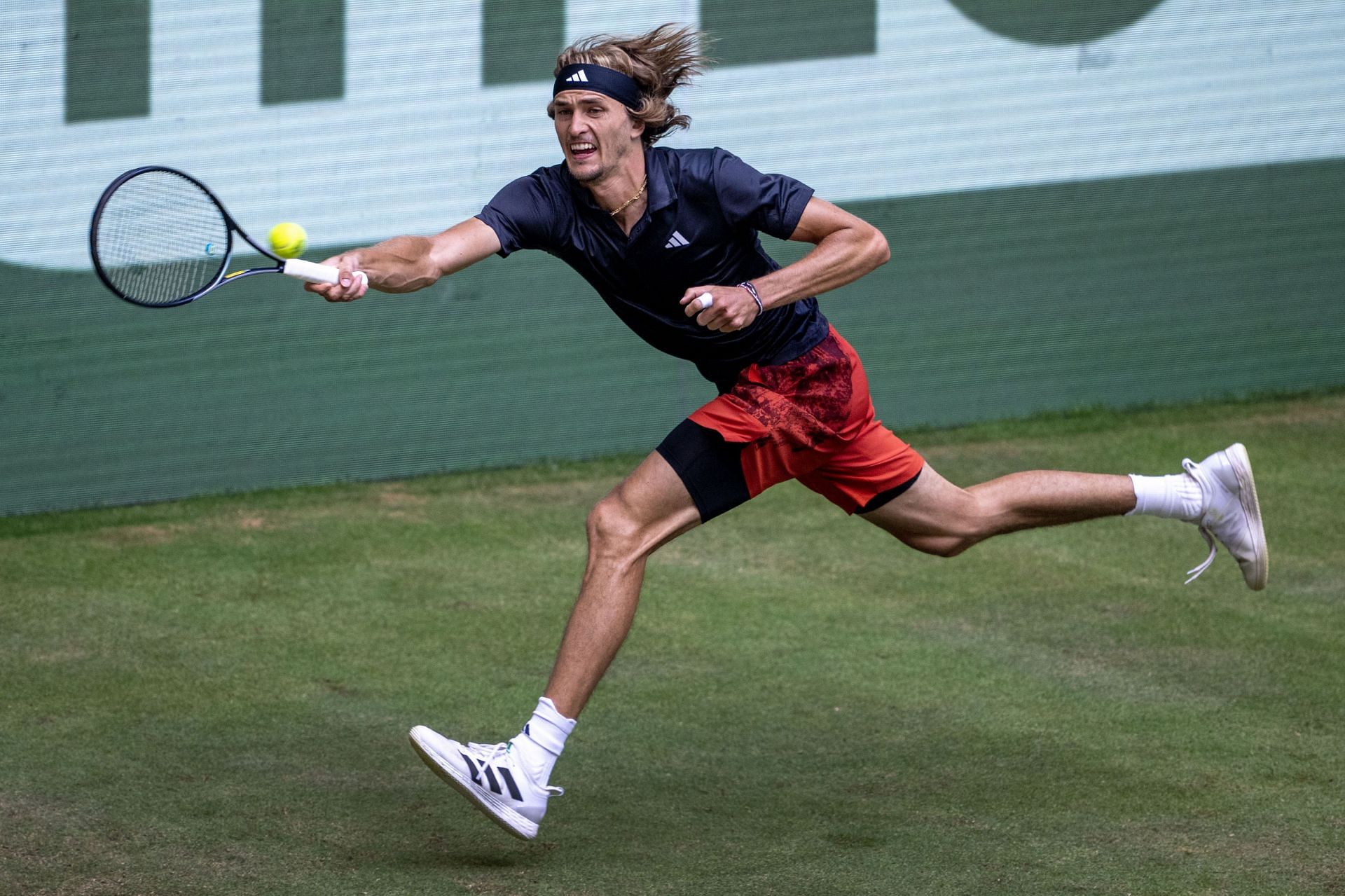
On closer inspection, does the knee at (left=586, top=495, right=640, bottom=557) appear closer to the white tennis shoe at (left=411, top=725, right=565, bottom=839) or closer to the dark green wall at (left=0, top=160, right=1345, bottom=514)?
the white tennis shoe at (left=411, top=725, right=565, bottom=839)

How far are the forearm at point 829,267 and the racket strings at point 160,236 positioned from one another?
1.42 meters

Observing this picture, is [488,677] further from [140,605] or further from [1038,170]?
[1038,170]

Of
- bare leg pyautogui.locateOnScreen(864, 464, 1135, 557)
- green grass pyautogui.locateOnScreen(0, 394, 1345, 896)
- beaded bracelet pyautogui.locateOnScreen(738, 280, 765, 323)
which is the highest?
beaded bracelet pyautogui.locateOnScreen(738, 280, 765, 323)

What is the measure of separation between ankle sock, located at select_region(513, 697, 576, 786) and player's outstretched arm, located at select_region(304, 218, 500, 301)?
1.11m

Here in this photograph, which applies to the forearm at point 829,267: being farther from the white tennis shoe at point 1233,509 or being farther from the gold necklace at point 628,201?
the white tennis shoe at point 1233,509

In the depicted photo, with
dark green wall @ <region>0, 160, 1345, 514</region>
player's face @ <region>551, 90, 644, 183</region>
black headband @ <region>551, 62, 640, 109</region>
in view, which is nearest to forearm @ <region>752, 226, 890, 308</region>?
player's face @ <region>551, 90, 644, 183</region>

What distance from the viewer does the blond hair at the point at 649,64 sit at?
4.68 meters

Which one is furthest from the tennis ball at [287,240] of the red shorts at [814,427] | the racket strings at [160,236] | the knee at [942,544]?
the knee at [942,544]

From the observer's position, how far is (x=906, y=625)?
20.5ft

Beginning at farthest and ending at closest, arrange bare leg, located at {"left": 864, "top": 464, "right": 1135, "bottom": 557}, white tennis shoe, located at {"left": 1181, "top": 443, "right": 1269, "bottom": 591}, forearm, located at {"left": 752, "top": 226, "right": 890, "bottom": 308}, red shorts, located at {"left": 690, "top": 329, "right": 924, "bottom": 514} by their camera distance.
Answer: white tennis shoe, located at {"left": 1181, "top": 443, "right": 1269, "bottom": 591}, bare leg, located at {"left": 864, "top": 464, "right": 1135, "bottom": 557}, red shorts, located at {"left": 690, "top": 329, "right": 924, "bottom": 514}, forearm, located at {"left": 752, "top": 226, "right": 890, "bottom": 308}

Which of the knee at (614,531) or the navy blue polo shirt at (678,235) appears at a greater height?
the navy blue polo shirt at (678,235)

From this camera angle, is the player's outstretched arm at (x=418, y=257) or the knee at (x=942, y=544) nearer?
the player's outstretched arm at (x=418, y=257)

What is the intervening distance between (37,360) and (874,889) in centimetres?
498

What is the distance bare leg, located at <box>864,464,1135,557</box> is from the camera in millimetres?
4992
